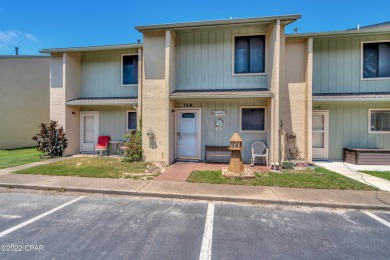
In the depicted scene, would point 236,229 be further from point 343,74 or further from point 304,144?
point 343,74

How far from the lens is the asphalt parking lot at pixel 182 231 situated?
2730 millimetres

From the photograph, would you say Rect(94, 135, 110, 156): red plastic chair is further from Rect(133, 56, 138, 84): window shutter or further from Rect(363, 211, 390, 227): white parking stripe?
Rect(363, 211, 390, 227): white parking stripe

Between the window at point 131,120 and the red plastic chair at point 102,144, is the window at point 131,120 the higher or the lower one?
the higher one

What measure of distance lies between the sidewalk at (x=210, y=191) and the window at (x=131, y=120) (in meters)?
4.47

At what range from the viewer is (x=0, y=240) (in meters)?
3.00

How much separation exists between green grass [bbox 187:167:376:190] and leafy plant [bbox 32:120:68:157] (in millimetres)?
7587

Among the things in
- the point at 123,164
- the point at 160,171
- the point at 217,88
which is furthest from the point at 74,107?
the point at 217,88

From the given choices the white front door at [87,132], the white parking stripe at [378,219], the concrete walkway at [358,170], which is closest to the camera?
the white parking stripe at [378,219]

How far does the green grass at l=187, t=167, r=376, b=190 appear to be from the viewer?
17.5 ft

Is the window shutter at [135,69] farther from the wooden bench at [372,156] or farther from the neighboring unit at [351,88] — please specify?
the wooden bench at [372,156]

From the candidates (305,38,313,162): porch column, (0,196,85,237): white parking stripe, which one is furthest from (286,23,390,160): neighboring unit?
(0,196,85,237): white parking stripe

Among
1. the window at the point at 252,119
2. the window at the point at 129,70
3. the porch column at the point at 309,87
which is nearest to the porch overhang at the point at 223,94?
the window at the point at 252,119

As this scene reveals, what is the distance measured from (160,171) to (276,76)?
5.83 metres

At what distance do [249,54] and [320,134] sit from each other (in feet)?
16.9
